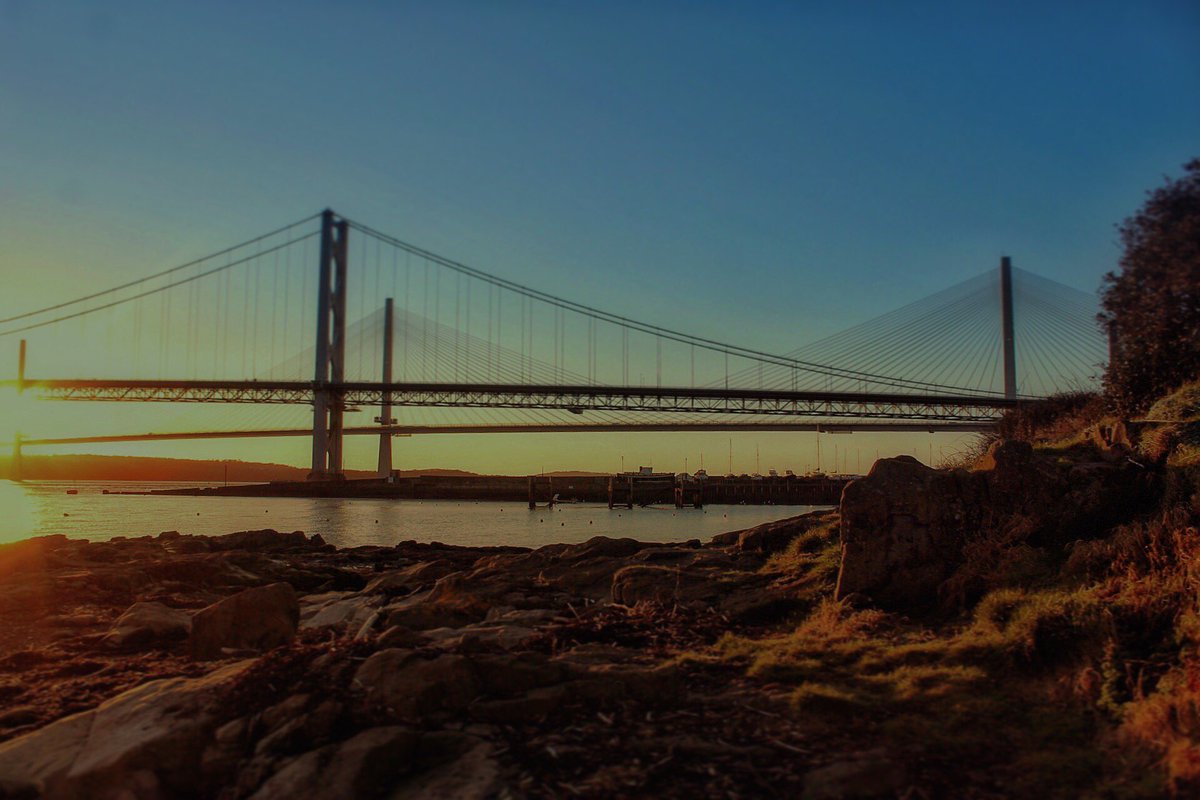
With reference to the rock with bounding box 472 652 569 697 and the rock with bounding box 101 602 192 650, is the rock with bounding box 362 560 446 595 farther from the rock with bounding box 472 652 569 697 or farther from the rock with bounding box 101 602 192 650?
the rock with bounding box 472 652 569 697

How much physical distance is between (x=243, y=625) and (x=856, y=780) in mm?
5914

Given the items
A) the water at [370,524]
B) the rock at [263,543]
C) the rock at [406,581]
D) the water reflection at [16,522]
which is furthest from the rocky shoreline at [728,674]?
the water reflection at [16,522]

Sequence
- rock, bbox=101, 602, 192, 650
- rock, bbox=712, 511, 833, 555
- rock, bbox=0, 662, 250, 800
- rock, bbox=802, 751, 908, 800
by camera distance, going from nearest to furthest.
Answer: rock, bbox=802, 751, 908, 800, rock, bbox=0, 662, 250, 800, rock, bbox=101, 602, 192, 650, rock, bbox=712, 511, 833, 555

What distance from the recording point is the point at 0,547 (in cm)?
1566

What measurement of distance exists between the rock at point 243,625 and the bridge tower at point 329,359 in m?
58.2

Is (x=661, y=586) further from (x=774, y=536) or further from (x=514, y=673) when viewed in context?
(x=514, y=673)

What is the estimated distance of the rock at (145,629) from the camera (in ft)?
28.3

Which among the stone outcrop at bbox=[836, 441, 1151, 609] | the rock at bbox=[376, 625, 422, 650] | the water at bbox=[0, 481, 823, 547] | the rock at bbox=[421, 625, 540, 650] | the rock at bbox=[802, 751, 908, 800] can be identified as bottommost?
the water at bbox=[0, 481, 823, 547]

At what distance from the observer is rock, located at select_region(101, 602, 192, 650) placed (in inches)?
339

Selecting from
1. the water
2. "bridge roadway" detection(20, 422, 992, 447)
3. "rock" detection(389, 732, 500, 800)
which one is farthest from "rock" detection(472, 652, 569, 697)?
"bridge roadway" detection(20, 422, 992, 447)

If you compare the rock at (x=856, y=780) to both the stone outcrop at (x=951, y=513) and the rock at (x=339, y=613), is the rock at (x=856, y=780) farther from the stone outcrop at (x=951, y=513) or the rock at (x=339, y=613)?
the rock at (x=339, y=613)

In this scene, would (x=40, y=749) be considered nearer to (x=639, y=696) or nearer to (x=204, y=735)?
(x=204, y=735)

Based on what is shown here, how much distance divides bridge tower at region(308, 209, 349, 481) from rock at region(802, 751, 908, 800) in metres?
63.2

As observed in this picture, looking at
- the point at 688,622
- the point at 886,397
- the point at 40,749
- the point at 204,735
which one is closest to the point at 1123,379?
the point at 688,622
